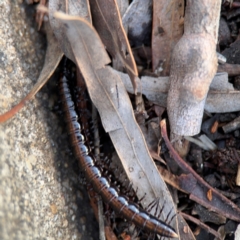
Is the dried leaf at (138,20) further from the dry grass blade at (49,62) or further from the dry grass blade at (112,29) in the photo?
the dry grass blade at (49,62)

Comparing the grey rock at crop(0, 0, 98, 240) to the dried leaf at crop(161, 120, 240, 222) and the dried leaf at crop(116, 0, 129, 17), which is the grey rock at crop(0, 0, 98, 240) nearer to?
the dried leaf at crop(116, 0, 129, 17)

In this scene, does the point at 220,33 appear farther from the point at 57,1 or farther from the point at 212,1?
the point at 57,1

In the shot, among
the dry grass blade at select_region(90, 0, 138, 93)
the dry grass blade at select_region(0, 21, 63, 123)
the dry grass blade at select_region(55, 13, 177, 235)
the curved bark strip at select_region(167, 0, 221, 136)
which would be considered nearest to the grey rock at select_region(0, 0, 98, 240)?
the dry grass blade at select_region(0, 21, 63, 123)

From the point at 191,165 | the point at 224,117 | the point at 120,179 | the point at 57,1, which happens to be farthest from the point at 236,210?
the point at 57,1

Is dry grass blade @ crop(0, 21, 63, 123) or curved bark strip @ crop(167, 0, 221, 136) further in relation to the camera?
dry grass blade @ crop(0, 21, 63, 123)

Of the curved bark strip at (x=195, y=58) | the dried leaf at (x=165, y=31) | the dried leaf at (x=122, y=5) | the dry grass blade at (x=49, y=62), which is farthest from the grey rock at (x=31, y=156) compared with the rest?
the curved bark strip at (x=195, y=58)
